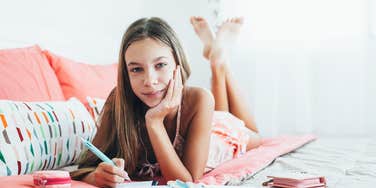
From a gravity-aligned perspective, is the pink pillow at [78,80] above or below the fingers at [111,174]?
above

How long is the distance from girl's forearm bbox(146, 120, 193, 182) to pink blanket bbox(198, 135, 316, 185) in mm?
54

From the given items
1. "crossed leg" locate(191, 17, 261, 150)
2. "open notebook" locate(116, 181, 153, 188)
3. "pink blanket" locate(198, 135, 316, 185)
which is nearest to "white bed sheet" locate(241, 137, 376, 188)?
"pink blanket" locate(198, 135, 316, 185)

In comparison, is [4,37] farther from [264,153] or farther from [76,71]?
[264,153]

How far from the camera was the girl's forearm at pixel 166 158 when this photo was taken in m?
1.19

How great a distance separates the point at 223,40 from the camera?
219 cm

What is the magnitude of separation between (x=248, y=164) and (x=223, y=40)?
0.95m

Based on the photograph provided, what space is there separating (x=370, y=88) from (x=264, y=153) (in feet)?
3.81

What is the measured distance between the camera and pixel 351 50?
97.6 inches

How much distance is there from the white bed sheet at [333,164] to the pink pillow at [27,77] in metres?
0.72

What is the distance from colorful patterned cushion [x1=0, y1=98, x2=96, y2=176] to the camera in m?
1.16

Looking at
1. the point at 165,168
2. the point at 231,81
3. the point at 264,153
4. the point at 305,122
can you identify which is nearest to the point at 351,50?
the point at 305,122

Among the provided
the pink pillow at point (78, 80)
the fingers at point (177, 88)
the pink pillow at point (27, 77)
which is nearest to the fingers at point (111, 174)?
the fingers at point (177, 88)

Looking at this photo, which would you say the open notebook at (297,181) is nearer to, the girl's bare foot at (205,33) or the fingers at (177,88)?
the fingers at (177,88)

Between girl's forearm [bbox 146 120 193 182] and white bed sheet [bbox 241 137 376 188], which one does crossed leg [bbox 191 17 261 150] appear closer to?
white bed sheet [bbox 241 137 376 188]
